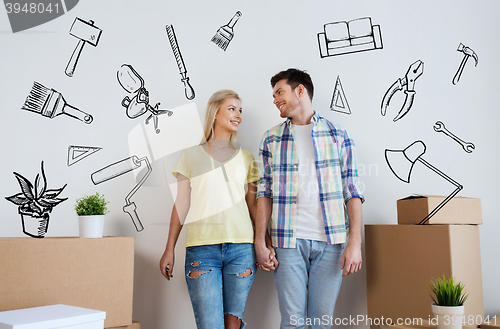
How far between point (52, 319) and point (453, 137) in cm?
181

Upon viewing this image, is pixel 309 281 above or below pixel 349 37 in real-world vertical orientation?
below

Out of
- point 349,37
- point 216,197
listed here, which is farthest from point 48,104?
point 349,37

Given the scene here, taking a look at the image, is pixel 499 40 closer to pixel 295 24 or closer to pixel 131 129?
pixel 295 24

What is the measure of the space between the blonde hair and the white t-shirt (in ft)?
1.06

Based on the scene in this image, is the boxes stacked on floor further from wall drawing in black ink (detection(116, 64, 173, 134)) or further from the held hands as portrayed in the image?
wall drawing in black ink (detection(116, 64, 173, 134))

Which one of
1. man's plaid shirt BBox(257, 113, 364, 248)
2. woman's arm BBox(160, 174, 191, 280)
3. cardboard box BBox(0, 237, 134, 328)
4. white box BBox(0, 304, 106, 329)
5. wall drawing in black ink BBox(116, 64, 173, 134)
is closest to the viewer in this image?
white box BBox(0, 304, 106, 329)

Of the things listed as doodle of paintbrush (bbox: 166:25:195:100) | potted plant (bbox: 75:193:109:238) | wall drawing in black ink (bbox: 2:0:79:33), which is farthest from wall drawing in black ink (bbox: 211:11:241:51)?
potted plant (bbox: 75:193:109:238)

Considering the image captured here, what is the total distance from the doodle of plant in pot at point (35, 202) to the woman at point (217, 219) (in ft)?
1.68

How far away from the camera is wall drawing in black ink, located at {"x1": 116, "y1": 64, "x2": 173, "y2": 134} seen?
1.67 meters

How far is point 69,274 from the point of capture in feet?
3.97

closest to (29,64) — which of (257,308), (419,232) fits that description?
(257,308)

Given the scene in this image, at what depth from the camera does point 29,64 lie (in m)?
1.54

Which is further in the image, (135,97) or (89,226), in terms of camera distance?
(135,97)

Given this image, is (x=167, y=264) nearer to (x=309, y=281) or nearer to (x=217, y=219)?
(x=217, y=219)
